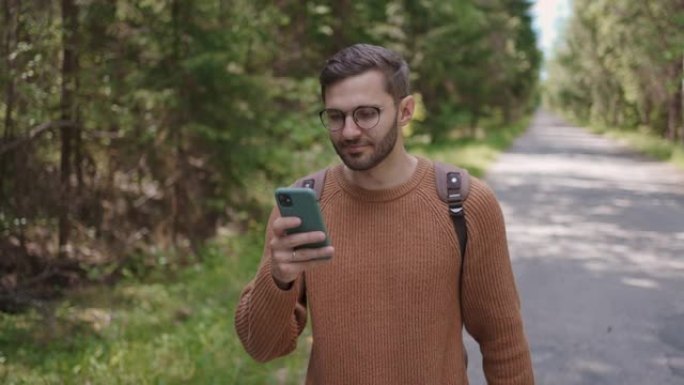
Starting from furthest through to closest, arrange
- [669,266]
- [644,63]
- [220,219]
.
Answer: [644,63] → [220,219] → [669,266]

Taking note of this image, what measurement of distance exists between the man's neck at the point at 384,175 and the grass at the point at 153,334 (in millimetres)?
3223

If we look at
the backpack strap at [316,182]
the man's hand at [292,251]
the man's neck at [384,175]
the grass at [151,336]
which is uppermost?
the man's neck at [384,175]

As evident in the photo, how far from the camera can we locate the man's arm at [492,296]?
6.78ft

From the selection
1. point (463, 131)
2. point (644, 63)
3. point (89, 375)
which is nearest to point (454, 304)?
point (89, 375)

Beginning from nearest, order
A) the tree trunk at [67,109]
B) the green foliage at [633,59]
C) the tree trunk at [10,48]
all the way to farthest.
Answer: the tree trunk at [10,48] < the tree trunk at [67,109] < the green foliage at [633,59]

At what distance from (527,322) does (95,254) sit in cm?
710

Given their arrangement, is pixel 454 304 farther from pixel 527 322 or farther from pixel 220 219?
pixel 220 219

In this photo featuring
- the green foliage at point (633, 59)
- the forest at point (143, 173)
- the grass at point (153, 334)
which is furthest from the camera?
the green foliage at point (633, 59)

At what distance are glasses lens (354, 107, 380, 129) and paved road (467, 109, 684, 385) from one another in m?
3.72

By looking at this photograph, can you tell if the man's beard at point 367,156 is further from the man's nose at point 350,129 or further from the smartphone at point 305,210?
the smartphone at point 305,210

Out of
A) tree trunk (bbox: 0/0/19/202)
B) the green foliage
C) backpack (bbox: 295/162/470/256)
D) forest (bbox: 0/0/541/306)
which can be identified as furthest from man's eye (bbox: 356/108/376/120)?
the green foliage

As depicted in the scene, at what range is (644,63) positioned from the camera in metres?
25.9

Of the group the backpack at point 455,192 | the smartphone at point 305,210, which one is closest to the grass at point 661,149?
the backpack at point 455,192

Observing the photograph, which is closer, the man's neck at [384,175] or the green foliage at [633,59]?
the man's neck at [384,175]
